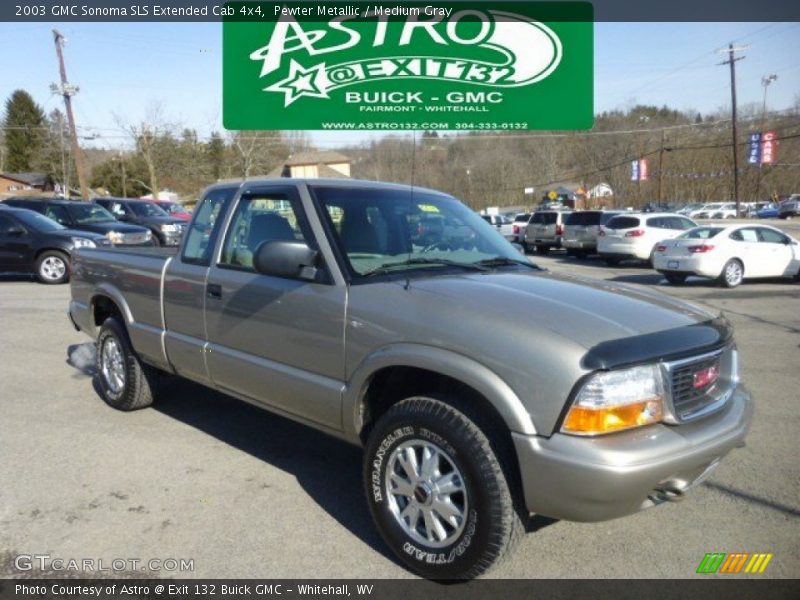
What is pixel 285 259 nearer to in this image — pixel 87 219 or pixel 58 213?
pixel 87 219

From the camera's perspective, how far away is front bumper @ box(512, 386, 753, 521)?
7.94 feet

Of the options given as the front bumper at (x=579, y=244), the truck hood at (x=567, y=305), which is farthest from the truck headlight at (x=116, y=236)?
the front bumper at (x=579, y=244)

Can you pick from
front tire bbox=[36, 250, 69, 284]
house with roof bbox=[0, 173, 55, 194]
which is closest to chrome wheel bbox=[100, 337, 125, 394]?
front tire bbox=[36, 250, 69, 284]

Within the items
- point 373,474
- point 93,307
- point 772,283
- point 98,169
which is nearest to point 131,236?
point 93,307

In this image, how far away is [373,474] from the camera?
3.11 meters

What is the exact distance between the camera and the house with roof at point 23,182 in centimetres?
7231

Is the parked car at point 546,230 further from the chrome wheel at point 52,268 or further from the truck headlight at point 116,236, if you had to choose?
the chrome wheel at point 52,268

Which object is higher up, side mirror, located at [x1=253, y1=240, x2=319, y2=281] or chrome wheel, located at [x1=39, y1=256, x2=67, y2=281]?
side mirror, located at [x1=253, y1=240, x2=319, y2=281]

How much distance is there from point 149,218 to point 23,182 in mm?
63610

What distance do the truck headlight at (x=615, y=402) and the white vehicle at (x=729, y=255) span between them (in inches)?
515

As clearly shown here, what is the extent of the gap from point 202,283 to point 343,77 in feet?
24.2

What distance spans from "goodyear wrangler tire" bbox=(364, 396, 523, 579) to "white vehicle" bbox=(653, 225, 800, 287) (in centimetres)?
1320

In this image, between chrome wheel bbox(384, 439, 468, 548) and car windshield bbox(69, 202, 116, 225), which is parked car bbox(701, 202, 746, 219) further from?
chrome wheel bbox(384, 439, 468, 548)

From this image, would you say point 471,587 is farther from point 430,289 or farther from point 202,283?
point 202,283
